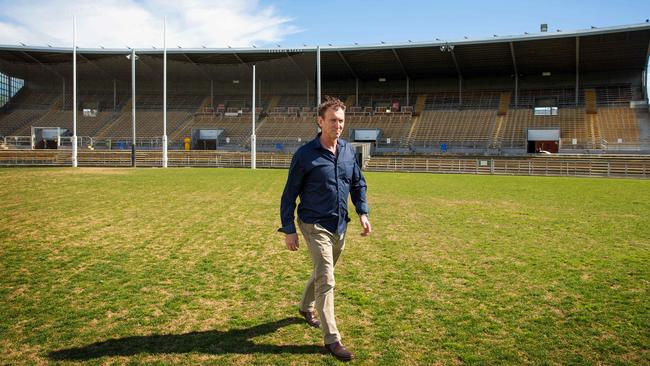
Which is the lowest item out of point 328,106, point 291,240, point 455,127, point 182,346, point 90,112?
point 182,346

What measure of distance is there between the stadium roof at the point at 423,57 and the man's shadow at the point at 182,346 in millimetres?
43763

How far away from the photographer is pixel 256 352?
3961mm

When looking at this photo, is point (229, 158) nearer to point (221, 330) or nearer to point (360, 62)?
point (360, 62)

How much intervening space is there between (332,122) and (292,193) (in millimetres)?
718

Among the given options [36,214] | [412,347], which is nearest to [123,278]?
[412,347]

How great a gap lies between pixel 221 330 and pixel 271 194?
12.8m

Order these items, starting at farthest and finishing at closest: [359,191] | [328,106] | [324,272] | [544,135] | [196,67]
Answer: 1. [196,67]
2. [544,135]
3. [359,191]
4. [328,106]
5. [324,272]

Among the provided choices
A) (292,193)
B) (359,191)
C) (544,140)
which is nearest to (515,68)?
(544,140)

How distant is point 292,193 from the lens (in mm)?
4203

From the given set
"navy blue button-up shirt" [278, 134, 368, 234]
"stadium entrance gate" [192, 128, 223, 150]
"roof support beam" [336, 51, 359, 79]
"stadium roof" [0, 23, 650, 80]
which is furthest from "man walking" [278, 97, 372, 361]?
"stadium entrance gate" [192, 128, 223, 150]

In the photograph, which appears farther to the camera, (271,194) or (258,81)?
(258,81)

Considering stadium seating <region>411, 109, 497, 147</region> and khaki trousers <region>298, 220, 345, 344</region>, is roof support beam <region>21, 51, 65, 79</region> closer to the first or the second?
stadium seating <region>411, 109, 497, 147</region>

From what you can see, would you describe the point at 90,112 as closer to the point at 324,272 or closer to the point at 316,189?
the point at 316,189

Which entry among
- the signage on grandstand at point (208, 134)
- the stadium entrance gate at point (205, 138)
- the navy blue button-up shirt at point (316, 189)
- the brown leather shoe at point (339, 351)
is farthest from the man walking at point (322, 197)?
Result: the signage on grandstand at point (208, 134)
